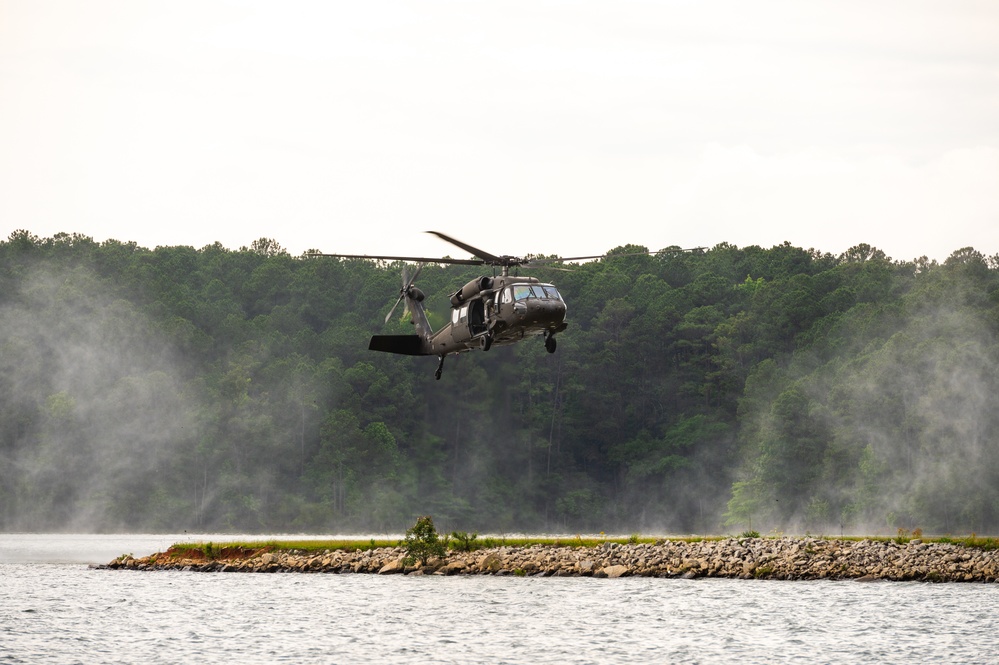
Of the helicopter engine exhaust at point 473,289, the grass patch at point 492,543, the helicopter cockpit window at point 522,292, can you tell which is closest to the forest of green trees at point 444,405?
the grass patch at point 492,543

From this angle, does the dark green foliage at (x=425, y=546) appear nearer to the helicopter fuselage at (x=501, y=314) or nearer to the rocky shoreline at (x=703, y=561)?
the rocky shoreline at (x=703, y=561)

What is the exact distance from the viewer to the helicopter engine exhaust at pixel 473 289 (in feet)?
180

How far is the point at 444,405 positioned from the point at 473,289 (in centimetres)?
7431

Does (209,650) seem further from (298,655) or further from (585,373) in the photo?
(585,373)

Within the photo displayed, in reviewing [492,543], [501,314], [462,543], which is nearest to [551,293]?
[501,314]

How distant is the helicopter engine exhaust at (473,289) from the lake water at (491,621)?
11676 millimetres

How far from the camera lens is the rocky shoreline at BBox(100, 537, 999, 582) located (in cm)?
5881

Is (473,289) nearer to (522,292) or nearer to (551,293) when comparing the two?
(522,292)

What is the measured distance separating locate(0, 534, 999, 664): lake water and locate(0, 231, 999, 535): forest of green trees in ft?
185

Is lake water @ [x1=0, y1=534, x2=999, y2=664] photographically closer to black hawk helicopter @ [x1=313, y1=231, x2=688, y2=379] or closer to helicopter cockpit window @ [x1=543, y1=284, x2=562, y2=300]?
black hawk helicopter @ [x1=313, y1=231, x2=688, y2=379]

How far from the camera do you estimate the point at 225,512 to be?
128 m

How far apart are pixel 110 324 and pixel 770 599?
95425 millimetres

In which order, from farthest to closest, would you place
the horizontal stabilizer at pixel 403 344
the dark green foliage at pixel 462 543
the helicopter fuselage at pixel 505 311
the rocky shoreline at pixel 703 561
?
the dark green foliage at pixel 462 543, the horizontal stabilizer at pixel 403 344, the rocky shoreline at pixel 703 561, the helicopter fuselage at pixel 505 311

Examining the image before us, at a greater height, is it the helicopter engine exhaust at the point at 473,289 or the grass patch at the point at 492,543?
the helicopter engine exhaust at the point at 473,289
